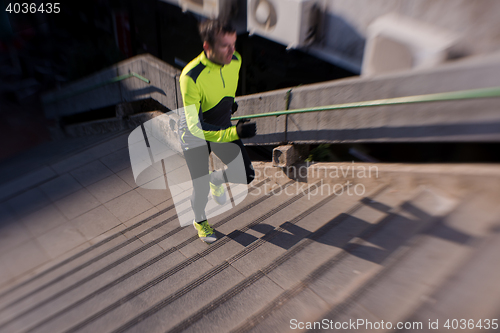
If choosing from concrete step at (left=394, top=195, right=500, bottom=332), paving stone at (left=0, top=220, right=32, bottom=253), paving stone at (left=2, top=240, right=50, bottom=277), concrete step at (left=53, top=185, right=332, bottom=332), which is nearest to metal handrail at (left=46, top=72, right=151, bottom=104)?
paving stone at (left=0, top=220, right=32, bottom=253)

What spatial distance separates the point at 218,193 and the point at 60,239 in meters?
2.20

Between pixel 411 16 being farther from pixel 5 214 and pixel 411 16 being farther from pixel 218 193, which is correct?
pixel 5 214

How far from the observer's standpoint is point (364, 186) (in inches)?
147

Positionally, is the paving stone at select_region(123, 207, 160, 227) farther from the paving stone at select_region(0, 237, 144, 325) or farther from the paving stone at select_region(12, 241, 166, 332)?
the paving stone at select_region(12, 241, 166, 332)

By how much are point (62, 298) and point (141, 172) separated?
2.55 m

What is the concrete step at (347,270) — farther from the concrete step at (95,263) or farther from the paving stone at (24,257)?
the paving stone at (24,257)

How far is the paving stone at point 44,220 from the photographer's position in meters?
4.62

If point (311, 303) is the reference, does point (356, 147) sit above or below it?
above

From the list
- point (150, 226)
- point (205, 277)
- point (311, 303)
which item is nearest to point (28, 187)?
point (150, 226)

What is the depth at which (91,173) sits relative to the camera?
5684mm

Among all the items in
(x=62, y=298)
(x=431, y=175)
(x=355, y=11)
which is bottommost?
(x=62, y=298)

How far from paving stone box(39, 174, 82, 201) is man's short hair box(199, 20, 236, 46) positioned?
3.68m

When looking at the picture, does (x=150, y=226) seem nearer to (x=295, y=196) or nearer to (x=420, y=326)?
(x=295, y=196)

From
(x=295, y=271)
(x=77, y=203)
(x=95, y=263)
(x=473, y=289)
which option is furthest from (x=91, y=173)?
(x=473, y=289)
